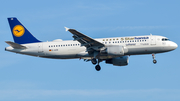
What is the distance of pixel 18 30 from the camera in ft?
177

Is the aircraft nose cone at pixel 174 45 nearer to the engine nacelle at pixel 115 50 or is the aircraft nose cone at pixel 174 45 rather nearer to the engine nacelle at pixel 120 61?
the engine nacelle at pixel 115 50

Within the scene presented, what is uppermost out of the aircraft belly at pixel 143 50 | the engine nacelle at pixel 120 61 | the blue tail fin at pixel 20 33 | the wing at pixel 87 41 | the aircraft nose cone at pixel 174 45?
the blue tail fin at pixel 20 33

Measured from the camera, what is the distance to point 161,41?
48750mm

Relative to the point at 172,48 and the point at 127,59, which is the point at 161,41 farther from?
the point at 127,59

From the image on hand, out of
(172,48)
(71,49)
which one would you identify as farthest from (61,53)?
(172,48)

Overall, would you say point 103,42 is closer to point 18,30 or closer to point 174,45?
point 174,45

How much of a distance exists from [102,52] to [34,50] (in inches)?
442

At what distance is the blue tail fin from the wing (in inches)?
383

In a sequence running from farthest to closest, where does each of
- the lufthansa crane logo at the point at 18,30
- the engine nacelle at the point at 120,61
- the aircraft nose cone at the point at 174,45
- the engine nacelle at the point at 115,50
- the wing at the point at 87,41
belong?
the lufthansa crane logo at the point at 18,30 → the engine nacelle at the point at 120,61 → the aircraft nose cone at the point at 174,45 → the engine nacelle at the point at 115,50 → the wing at the point at 87,41

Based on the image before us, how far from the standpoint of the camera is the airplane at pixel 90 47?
4803cm

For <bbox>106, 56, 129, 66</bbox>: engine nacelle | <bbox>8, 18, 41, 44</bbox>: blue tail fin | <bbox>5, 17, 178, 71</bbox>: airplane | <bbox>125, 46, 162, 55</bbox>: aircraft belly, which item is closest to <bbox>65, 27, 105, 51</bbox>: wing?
<bbox>5, 17, 178, 71</bbox>: airplane

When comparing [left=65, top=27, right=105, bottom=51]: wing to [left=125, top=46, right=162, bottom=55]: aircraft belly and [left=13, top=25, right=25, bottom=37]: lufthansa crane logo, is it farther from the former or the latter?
[left=13, top=25, right=25, bottom=37]: lufthansa crane logo

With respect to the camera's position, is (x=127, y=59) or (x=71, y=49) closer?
(x=71, y=49)

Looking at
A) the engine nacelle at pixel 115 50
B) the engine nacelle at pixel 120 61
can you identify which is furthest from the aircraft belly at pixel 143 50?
the engine nacelle at pixel 120 61
